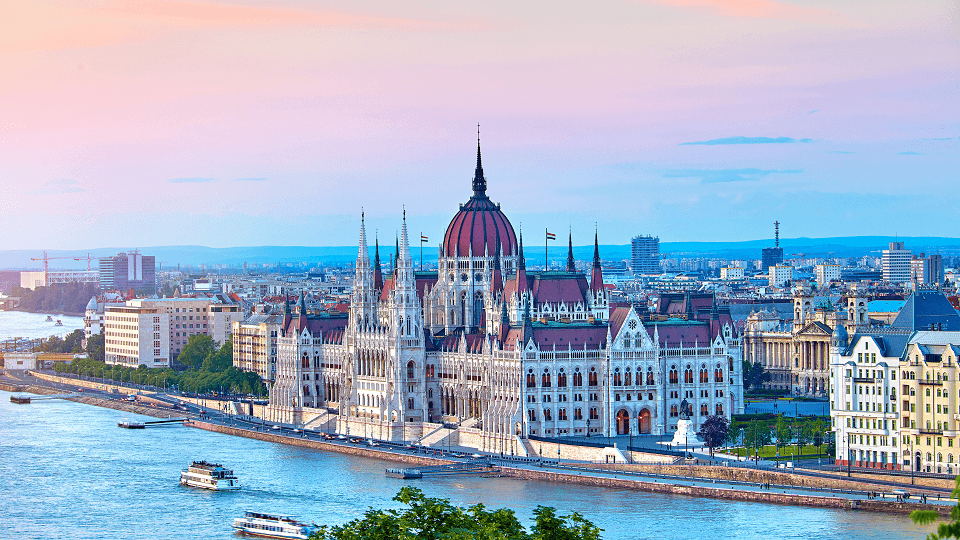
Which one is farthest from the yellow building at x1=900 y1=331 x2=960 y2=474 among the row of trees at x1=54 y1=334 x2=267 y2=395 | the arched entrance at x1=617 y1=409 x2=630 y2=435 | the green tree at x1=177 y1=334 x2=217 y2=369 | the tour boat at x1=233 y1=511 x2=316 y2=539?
the green tree at x1=177 y1=334 x2=217 y2=369

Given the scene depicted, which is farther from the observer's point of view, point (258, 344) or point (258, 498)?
point (258, 344)

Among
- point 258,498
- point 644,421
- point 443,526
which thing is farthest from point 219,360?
point 443,526

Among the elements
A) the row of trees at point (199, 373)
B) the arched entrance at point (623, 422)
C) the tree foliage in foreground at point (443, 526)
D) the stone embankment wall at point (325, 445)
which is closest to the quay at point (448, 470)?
the stone embankment wall at point (325, 445)

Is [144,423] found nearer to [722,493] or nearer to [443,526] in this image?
[722,493]

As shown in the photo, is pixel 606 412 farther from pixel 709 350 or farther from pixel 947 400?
pixel 947 400

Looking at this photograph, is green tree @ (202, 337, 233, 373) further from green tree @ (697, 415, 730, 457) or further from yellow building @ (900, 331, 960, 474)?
yellow building @ (900, 331, 960, 474)

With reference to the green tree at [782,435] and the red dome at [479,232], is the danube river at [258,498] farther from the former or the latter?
the red dome at [479,232]
